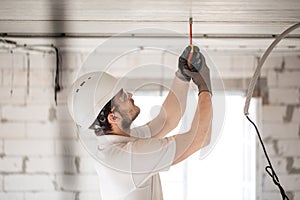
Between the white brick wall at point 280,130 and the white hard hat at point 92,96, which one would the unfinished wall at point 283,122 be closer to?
the white brick wall at point 280,130

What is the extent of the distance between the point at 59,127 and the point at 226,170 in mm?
1246

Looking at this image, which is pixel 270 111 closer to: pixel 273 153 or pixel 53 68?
pixel 273 153

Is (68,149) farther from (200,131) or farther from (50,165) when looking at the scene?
(200,131)

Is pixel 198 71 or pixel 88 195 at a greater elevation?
pixel 198 71

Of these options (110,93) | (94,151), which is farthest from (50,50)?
(110,93)

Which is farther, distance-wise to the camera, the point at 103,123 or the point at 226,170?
the point at 226,170

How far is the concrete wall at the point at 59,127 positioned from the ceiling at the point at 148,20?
34cm

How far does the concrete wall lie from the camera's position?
3582 mm

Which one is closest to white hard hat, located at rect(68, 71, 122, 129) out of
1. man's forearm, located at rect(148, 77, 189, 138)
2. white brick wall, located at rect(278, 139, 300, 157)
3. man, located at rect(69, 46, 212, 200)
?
man, located at rect(69, 46, 212, 200)

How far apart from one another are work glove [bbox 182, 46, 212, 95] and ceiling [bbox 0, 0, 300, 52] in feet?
0.63

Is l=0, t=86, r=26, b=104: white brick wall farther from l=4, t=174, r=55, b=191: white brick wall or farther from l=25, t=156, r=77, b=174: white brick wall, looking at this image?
l=4, t=174, r=55, b=191: white brick wall

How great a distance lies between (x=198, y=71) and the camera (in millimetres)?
1901

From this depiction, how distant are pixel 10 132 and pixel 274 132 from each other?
6.22 feet

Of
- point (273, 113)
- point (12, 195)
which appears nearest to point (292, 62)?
point (273, 113)
